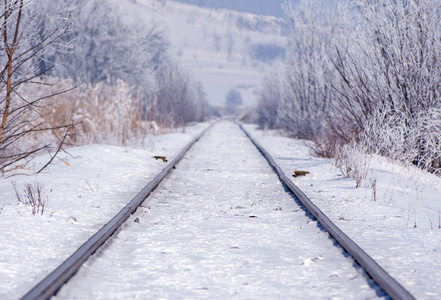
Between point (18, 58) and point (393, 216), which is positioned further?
point (18, 58)

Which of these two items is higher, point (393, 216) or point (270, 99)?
point (270, 99)

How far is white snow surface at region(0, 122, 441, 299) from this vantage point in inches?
131

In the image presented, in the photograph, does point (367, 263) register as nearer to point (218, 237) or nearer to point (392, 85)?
point (218, 237)

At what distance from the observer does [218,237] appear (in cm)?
466

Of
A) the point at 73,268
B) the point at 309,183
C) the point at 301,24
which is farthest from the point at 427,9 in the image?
the point at 301,24

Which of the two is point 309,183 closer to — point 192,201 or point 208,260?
point 192,201

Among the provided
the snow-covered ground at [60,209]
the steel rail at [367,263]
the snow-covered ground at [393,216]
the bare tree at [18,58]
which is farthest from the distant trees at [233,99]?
the steel rail at [367,263]

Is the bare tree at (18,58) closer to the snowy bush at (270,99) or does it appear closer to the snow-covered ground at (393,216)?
the snow-covered ground at (393,216)

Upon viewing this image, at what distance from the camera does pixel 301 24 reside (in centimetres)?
2006

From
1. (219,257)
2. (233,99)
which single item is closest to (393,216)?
(219,257)

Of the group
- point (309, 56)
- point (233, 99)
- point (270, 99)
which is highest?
point (233, 99)

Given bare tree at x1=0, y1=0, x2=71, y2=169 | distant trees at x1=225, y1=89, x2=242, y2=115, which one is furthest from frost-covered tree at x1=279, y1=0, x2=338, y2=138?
distant trees at x1=225, y1=89, x2=242, y2=115

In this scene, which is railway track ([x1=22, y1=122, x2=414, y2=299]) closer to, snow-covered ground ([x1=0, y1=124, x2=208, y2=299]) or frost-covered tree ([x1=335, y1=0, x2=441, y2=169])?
snow-covered ground ([x1=0, y1=124, x2=208, y2=299])

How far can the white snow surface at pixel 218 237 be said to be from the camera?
3320mm
